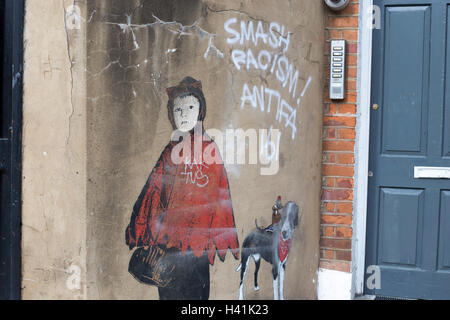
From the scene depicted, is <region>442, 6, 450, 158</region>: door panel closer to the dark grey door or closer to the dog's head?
the dark grey door

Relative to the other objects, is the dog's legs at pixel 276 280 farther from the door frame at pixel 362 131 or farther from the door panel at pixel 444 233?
the door panel at pixel 444 233

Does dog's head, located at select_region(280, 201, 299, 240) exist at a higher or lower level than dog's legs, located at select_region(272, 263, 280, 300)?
higher

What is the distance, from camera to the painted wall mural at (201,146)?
2.71 m

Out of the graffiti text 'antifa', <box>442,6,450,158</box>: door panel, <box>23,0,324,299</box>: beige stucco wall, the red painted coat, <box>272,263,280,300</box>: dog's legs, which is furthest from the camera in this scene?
<box>442,6,450,158</box>: door panel

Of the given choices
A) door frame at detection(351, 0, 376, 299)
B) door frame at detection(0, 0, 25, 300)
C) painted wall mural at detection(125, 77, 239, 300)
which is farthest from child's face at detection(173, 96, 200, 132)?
door frame at detection(351, 0, 376, 299)

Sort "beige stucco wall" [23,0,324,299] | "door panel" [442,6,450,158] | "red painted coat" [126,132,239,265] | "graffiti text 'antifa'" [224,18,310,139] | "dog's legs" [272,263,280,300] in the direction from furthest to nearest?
"door panel" [442,6,450,158], "dog's legs" [272,263,280,300], "graffiti text 'antifa'" [224,18,310,139], "red painted coat" [126,132,239,265], "beige stucco wall" [23,0,324,299]

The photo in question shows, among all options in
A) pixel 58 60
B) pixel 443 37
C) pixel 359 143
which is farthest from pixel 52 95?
pixel 443 37

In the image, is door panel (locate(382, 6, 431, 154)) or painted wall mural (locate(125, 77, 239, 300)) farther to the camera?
door panel (locate(382, 6, 431, 154))

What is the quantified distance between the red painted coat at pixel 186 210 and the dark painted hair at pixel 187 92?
18cm

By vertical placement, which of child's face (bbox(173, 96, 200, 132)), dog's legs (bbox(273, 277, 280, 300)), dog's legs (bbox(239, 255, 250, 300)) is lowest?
dog's legs (bbox(273, 277, 280, 300))

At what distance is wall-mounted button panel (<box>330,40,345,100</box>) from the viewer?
3754mm

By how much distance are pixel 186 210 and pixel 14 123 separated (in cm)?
111

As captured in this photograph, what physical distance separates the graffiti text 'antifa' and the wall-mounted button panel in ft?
0.85

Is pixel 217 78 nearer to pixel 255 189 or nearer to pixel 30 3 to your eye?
pixel 255 189
